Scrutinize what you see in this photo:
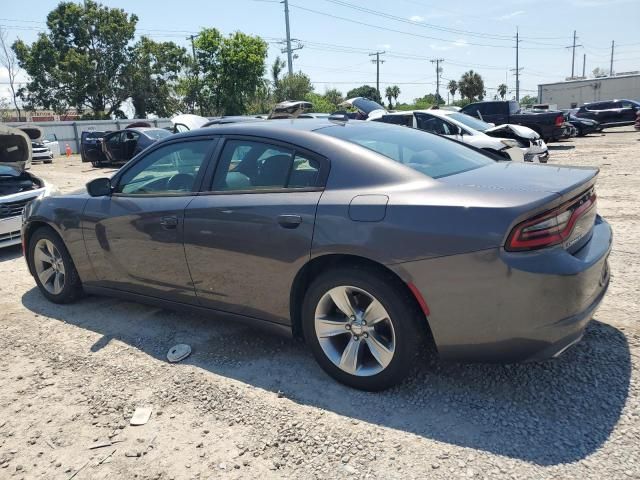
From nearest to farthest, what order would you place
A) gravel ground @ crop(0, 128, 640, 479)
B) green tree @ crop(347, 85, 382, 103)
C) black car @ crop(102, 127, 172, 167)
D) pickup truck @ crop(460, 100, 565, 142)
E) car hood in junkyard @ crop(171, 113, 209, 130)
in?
gravel ground @ crop(0, 128, 640, 479) < car hood in junkyard @ crop(171, 113, 209, 130) < black car @ crop(102, 127, 172, 167) < pickup truck @ crop(460, 100, 565, 142) < green tree @ crop(347, 85, 382, 103)

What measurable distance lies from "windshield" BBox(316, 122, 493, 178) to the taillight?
68 cm

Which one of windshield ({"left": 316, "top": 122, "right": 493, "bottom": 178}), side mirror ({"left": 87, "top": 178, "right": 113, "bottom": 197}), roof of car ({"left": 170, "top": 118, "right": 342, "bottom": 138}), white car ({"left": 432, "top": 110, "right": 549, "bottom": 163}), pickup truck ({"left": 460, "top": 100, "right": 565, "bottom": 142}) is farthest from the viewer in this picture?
pickup truck ({"left": 460, "top": 100, "right": 565, "bottom": 142})

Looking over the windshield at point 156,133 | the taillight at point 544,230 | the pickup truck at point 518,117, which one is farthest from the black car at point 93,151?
the taillight at point 544,230

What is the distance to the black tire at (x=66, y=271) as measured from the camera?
179 inches

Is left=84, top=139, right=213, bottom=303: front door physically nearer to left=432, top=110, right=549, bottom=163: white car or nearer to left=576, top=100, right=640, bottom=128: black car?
left=432, top=110, right=549, bottom=163: white car

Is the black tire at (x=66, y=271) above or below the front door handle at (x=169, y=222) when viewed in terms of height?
below

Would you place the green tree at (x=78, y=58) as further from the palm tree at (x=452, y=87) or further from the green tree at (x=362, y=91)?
the palm tree at (x=452, y=87)

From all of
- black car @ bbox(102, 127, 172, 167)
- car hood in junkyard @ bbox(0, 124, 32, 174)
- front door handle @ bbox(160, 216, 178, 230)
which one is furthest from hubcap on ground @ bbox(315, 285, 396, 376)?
black car @ bbox(102, 127, 172, 167)

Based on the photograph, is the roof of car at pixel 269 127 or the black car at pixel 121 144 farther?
the black car at pixel 121 144

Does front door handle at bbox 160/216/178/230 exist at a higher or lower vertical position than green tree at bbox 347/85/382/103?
lower

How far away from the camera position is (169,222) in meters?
3.58

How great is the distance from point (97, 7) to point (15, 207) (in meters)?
48.3

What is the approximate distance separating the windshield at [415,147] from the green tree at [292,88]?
48232mm

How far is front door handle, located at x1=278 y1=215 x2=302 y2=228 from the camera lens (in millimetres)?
2965
